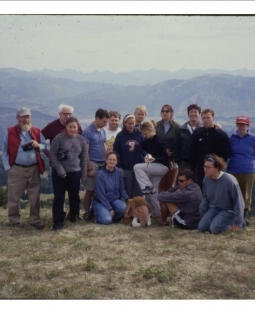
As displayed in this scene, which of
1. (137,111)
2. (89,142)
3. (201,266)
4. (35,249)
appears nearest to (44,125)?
(89,142)

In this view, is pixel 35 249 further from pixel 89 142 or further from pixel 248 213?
pixel 248 213

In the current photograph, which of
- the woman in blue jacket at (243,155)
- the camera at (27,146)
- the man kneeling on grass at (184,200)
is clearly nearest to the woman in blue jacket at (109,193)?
the man kneeling on grass at (184,200)

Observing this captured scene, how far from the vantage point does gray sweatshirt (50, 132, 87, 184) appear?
7.15m

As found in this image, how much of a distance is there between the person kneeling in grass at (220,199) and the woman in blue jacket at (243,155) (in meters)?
0.52

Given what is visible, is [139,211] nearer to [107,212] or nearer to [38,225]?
[107,212]

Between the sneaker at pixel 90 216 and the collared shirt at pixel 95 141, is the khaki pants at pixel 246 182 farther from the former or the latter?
the sneaker at pixel 90 216

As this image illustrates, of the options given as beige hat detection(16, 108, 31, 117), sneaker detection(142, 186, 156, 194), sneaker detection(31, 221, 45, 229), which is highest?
beige hat detection(16, 108, 31, 117)

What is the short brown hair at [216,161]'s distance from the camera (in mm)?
6953

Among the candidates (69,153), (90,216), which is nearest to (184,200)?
(90,216)

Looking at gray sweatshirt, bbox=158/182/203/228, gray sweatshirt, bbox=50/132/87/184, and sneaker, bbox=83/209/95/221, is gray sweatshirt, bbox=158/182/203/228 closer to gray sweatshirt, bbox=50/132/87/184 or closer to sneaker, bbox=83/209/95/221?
sneaker, bbox=83/209/95/221

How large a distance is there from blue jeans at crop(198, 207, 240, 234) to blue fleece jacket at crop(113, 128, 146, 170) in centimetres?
139

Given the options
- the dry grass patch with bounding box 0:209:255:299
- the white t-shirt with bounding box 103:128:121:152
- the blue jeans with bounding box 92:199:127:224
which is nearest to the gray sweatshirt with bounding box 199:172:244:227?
the dry grass patch with bounding box 0:209:255:299

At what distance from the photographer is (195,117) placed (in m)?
7.50

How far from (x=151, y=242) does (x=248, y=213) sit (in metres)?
2.05
